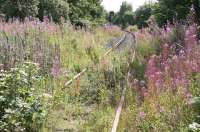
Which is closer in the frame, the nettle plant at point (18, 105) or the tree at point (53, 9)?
the nettle plant at point (18, 105)

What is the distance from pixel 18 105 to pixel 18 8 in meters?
24.3

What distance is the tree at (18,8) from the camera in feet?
102

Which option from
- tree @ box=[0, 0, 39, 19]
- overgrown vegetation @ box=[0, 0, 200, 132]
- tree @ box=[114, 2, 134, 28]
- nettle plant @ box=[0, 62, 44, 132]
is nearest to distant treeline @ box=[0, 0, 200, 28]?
tree @ box=[0, 0, 39, 19]

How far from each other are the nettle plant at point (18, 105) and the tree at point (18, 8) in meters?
23.6

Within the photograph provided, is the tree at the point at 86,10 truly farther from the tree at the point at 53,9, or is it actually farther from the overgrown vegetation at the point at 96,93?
the overgrown vegetation at the point at 96,93

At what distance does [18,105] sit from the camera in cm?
745

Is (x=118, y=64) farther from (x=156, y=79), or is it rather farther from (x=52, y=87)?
(x=156, y=79)

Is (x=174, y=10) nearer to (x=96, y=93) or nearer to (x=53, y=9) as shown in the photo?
(x=96, y=93)

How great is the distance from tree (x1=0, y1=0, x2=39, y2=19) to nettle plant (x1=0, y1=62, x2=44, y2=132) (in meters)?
23.6

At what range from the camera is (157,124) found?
7145mm

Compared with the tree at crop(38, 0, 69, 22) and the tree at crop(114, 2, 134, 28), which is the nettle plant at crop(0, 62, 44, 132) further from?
the tree at crop(114, 2, 134, 28)

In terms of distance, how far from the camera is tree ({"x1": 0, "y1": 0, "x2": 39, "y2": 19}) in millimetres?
31172

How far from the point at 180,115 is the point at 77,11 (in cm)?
4281

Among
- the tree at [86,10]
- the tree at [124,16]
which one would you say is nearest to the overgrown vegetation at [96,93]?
the tree at [86,10]
